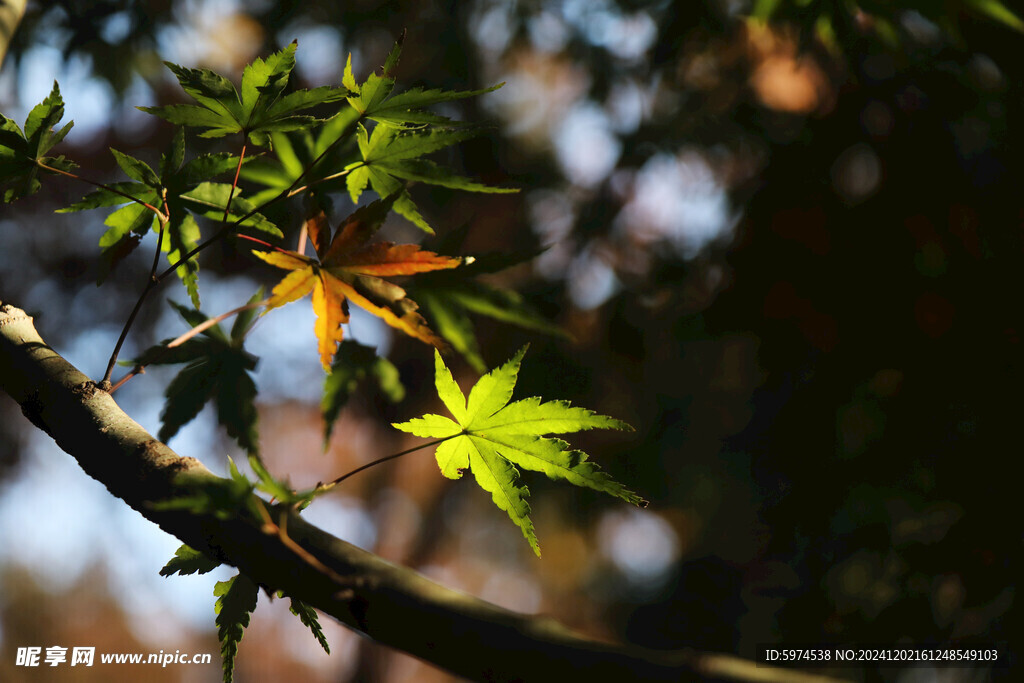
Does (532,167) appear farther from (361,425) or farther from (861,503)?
(361,425)

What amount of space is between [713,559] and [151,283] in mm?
2104

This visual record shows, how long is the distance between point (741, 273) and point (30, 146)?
131 centimetres

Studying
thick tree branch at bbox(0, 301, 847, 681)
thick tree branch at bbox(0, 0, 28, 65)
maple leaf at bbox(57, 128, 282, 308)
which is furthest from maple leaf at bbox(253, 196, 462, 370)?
thick tree branch at bbox(0, 0, 28, 65)

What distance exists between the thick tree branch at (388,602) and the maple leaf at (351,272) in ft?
0.49

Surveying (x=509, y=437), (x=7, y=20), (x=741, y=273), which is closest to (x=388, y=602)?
(x=509, y=437)

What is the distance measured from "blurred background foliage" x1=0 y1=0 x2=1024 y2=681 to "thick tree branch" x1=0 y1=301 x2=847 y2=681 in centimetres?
42

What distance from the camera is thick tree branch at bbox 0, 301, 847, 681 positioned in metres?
0.22

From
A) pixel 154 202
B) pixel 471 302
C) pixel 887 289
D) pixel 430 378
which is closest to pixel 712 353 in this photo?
pixel 887 289

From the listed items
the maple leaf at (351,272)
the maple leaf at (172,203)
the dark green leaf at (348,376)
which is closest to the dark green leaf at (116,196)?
the maple leaf at (172,203)

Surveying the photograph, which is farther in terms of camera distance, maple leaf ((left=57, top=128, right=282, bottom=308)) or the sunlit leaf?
the sunlit leaf

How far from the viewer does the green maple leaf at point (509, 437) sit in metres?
0.36

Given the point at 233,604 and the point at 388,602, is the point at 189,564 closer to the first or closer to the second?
the point at 233,604

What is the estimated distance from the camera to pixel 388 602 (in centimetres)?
23

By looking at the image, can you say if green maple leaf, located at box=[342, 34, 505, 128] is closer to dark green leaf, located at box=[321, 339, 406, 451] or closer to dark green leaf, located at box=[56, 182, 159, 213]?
dark green leaf, located at box=[56, 182, 159, 213]
